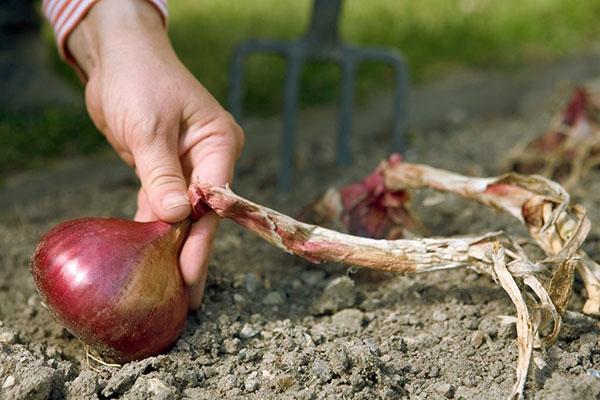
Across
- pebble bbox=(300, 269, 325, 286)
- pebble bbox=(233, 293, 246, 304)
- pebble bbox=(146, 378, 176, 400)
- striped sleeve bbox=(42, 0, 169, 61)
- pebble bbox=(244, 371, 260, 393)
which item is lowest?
pebble bbox=(300, 269, 325, 286)

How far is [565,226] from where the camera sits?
1.54m

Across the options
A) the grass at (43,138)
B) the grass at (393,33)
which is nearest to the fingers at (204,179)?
the grass at (43,138)

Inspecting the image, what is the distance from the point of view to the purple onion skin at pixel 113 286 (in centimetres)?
130

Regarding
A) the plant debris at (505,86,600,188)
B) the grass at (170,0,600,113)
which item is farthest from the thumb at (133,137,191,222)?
the grass at (170,0,600,113)

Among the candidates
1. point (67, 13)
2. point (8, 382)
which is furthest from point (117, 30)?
point (8, 382)

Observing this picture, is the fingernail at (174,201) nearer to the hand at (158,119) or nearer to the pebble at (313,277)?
the hand at (158,119)

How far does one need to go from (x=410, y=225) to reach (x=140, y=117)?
61cm

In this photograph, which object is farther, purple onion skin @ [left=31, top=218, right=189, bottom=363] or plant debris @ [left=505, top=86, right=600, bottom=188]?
plant debris @ [left=505, top=86, right=600, bottom=188]

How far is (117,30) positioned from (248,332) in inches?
27.0

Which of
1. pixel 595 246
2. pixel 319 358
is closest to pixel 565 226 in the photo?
pixel 595 246

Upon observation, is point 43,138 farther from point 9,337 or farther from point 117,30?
point 9,337

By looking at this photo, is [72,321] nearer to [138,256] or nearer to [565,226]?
[138,256]

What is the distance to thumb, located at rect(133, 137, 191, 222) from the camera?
4.66 feet

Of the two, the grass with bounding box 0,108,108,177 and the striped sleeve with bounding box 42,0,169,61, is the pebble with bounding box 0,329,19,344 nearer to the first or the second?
the striped sleeve with bounding box 42,0,169,61
